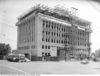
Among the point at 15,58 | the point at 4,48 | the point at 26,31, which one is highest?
the point at 26,31

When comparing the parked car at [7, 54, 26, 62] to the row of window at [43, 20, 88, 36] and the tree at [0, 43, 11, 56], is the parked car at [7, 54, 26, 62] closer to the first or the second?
the tree at [0, 43, 11, 56]

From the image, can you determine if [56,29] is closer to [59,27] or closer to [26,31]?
[59,27]

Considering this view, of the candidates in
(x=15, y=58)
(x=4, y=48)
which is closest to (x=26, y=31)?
(x=4, y=48)

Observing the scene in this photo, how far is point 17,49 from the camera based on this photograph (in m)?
1.70

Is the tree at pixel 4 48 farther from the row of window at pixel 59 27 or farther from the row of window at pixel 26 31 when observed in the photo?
the row of window at pixel 59 27

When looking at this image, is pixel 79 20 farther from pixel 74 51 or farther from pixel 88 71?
pixel 88 71

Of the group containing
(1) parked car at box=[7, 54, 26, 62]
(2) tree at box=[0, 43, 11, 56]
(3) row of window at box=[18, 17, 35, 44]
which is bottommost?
(1) parked car at box=[7, 54, 26, 62]

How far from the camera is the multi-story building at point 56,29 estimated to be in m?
1.62

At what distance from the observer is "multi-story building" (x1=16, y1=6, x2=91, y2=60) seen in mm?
1619

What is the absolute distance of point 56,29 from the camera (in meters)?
1.71

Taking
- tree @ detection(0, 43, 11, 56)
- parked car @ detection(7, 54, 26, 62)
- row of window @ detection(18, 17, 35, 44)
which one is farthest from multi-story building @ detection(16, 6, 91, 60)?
parked car @ detection(7, 54, 26, 62)

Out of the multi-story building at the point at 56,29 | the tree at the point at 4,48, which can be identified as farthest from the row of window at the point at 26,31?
the tree at the point at 4,48

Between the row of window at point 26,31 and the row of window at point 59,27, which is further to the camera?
the row of window at point 26,31

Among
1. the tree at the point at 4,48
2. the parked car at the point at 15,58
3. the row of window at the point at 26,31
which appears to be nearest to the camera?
the tree at the point at 4,48
